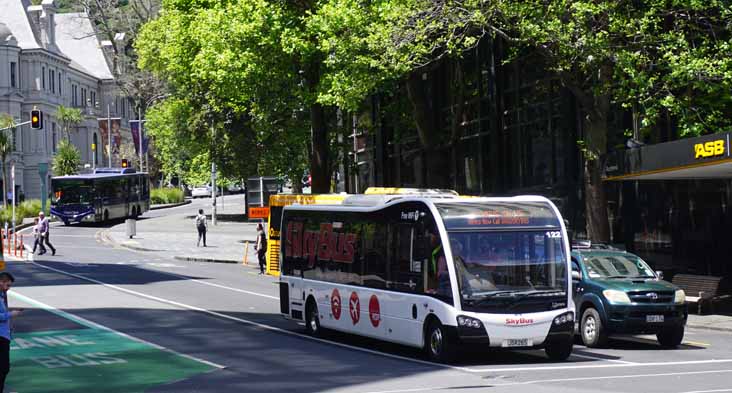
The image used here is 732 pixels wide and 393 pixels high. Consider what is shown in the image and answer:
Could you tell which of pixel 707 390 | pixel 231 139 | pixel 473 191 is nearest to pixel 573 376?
pixel 707 390

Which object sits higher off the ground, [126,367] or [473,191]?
[473,191]

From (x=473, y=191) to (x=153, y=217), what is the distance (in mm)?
42048

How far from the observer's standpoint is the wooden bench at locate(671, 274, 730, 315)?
91.2 feet

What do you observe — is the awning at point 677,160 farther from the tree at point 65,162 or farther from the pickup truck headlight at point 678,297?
the tree at point 65,162

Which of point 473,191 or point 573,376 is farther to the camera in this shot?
point 473,191

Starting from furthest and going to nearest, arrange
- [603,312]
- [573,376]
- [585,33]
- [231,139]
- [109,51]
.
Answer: [109,51] → [231,139] → [585,33] → [603,312] → [573,376]

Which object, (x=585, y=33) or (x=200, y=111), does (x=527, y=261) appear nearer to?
(x=585, y=33)

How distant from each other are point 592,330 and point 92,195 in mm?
55421

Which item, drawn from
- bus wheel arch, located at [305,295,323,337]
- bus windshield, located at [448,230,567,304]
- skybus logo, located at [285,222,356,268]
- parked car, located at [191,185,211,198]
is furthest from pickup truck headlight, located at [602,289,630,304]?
parked car, located at [191,185,211,198]

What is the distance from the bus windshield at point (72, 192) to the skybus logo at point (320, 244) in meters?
48.5

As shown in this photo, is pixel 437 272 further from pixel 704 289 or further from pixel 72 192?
pixel 72 192

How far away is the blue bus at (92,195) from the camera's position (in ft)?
233

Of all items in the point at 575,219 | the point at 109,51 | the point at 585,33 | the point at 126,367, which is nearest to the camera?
the point at 126,367

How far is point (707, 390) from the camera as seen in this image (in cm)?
1468
